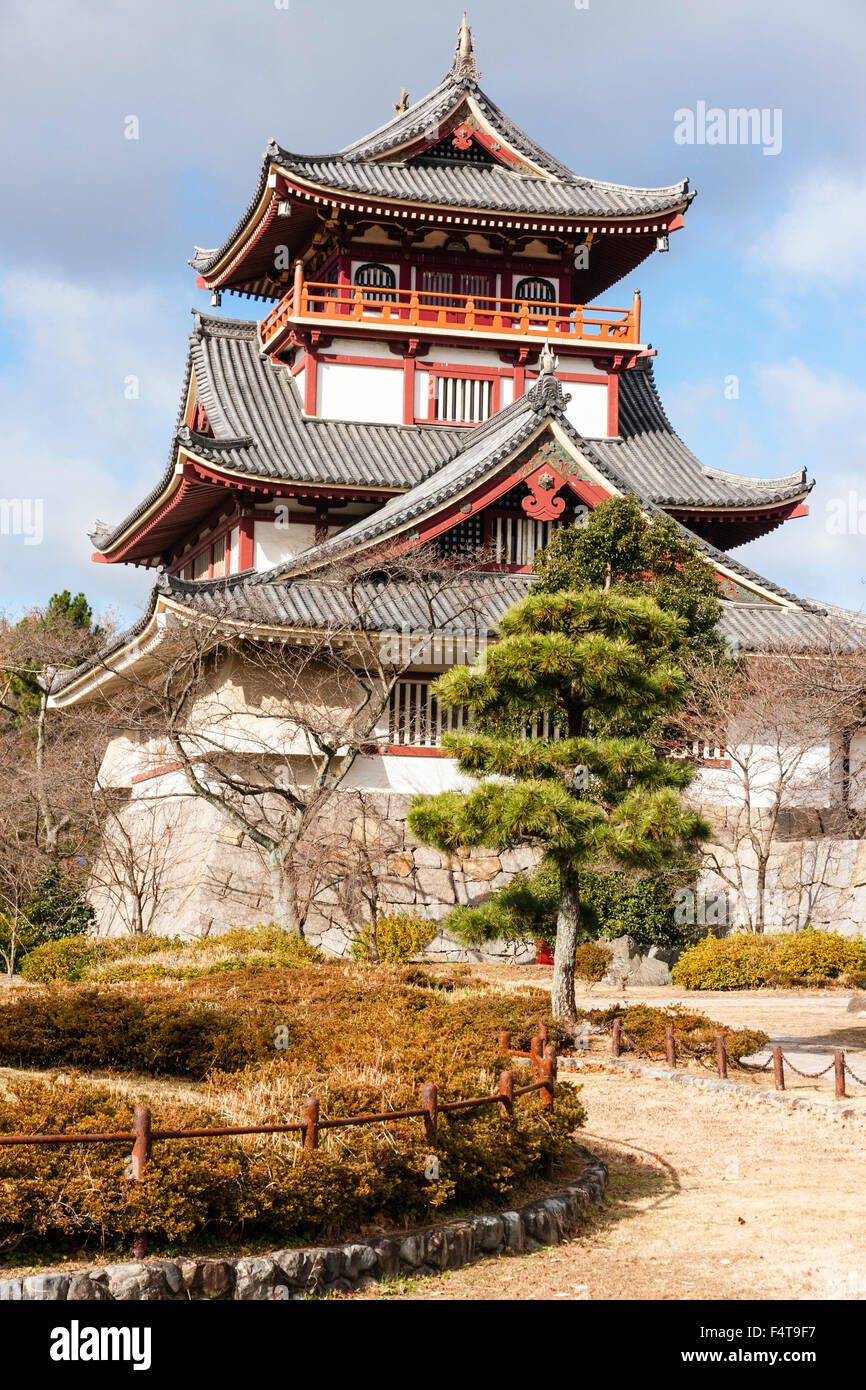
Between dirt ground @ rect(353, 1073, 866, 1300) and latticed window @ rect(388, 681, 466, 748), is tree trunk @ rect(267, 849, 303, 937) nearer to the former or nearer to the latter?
latticed window @ rect(388, 681, 466, 748)

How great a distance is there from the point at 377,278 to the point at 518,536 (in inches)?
302

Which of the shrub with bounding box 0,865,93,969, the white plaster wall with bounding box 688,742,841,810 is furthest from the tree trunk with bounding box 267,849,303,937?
the white plaster wall with bounding box 688,742,841,810

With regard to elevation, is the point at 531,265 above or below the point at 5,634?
above

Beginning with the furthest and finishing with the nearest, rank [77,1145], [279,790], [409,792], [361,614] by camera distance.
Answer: [409,792], [361,614], [279,790], [77,1145]

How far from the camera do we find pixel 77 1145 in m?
7.41

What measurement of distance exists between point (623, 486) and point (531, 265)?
8855mm

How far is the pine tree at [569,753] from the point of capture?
14.0 metres

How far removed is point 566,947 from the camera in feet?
50.6

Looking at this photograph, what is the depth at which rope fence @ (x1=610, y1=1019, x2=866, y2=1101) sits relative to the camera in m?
13.1

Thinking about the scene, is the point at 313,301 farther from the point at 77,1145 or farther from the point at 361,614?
the point at 77,1145

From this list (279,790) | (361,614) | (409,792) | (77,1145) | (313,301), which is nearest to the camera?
(77,1145)

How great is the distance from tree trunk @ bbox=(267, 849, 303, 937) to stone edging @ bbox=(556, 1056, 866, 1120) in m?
6.09

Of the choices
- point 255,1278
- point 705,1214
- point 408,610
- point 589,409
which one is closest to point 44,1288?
point 255,1278

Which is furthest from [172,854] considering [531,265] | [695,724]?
[531,265]
